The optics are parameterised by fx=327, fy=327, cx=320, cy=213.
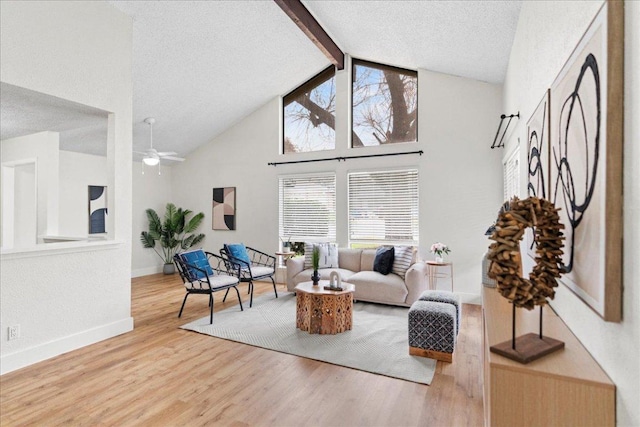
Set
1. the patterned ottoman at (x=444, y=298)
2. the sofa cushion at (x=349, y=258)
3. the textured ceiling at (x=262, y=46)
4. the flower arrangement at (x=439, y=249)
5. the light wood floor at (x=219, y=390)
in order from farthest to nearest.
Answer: the sofa cushion at (x=349, y=258)
the flower arrangement at (x=439, y=249)
the textured ceiling at (x=262, y=46)
the patterned ottoman at (x=444, y=298)
the light wood floor at (x=219, y=390)

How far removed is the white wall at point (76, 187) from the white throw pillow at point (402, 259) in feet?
17.0

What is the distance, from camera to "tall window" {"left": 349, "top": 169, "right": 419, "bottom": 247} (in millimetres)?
5449

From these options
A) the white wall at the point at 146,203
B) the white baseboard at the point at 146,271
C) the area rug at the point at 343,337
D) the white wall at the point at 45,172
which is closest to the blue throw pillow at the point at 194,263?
the area rug at the point at 343,337

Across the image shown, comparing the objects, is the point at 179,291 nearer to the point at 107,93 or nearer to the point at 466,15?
the point at 107,93

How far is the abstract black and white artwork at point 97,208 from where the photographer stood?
629cm

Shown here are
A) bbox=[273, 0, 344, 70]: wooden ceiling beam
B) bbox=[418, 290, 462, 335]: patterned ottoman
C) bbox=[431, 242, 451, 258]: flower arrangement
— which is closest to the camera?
bbox=[418, 290, 462, 335]: patterned ottoman

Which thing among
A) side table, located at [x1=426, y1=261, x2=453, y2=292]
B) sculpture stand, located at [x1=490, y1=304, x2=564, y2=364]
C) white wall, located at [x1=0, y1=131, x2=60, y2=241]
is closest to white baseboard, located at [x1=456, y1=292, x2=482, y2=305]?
side table, located at [x1=426, y1=261, x2=453, y2=292]

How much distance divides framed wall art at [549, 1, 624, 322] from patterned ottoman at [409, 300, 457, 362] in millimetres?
1695

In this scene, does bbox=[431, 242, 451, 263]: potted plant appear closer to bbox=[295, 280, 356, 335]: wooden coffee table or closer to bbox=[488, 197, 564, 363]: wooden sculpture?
bbox=[295, 280, 356, 335]: wooden coffee table

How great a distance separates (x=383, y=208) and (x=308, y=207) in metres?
1.47

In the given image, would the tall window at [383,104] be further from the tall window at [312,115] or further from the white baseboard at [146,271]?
the white baseboard at [146,271]

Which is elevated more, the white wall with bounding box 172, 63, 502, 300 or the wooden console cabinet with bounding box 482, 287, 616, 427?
the white wall with bounding box 172, 63, 502, 300

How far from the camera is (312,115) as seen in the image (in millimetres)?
6371

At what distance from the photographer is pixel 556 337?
4.30 feet
